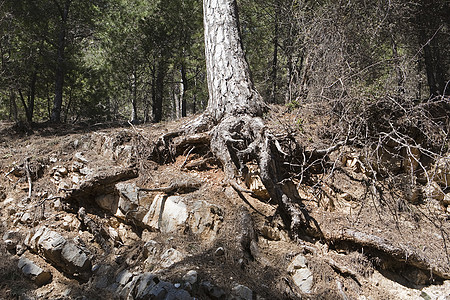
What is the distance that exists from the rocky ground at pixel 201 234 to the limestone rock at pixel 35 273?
0.01 m

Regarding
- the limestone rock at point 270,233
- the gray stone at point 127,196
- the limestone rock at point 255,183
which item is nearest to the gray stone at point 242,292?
the limestone rock at point 270,233

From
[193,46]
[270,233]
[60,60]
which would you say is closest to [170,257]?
[270,233]

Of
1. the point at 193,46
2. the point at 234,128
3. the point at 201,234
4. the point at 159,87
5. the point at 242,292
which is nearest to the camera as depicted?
the point at 242,292

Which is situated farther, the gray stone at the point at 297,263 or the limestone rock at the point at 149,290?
the gray stone at the point at 297,263

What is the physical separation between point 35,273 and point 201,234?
2676 millimetres

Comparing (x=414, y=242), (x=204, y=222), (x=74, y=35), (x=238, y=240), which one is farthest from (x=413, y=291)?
(x=74, y=35)

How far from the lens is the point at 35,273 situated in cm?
443

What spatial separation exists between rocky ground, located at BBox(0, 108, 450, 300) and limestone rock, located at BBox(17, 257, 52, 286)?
0.01m

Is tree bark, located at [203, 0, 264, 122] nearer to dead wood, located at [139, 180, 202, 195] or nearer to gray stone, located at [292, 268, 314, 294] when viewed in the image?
dead wood, located at [139, 180, 202, 195]

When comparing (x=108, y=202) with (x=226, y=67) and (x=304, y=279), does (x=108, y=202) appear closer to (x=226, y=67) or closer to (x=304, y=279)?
(x=226, y=67)

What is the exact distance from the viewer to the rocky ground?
369cm

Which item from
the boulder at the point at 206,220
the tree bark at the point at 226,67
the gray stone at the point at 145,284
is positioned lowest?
the gray stone at the point at 145,284

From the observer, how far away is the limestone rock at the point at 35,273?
442 centimetres

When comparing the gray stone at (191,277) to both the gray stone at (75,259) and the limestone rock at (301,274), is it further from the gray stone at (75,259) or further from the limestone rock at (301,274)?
the gray stone at (75,259)
